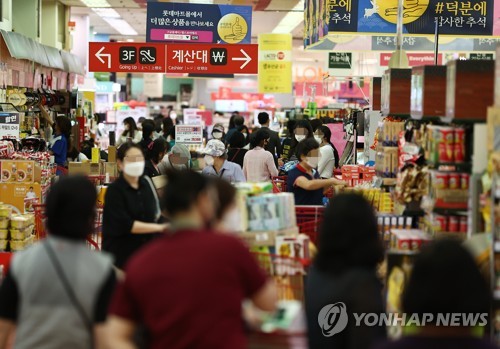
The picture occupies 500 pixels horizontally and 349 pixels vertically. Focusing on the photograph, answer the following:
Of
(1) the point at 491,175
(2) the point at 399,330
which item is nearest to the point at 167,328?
(2) the point at 399,330

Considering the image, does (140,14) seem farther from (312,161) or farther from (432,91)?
(432,91)

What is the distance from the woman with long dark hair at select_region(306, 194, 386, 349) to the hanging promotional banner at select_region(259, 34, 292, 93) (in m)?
22.1

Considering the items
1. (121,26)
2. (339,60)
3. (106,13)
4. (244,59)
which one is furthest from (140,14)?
(244,59)

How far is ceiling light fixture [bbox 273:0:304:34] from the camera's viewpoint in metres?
25.2

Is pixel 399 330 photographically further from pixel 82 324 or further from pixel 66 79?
pixel 66 79

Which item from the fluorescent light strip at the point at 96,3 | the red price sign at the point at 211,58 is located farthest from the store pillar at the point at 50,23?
the red price sign at the point at 211,58

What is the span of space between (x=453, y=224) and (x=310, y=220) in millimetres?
2046

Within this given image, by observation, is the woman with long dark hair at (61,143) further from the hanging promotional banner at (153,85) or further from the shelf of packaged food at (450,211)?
the hanging promotional banner at (153,85)

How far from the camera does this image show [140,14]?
28.3m

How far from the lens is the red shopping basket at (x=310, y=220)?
7.70 m

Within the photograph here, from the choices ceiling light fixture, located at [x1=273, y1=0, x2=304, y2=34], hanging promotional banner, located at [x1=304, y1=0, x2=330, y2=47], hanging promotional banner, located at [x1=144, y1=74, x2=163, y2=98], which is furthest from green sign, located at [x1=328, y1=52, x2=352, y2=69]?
hanging promotional banner, located at [x1=144, y1=74, x2=163, y2=98]

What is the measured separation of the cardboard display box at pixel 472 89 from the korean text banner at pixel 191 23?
1190 centimetres

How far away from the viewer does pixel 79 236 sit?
3.77 metres

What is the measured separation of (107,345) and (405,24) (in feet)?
33.2
